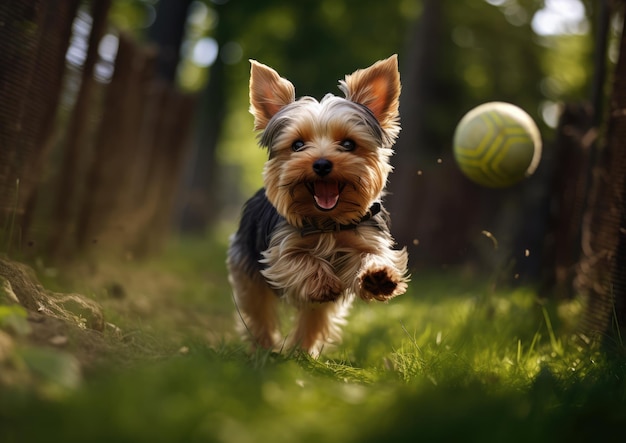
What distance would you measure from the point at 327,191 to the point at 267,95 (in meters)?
0.94

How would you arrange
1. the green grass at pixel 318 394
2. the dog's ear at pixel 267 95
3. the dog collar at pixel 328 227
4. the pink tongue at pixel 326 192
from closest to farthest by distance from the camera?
the green grass at pixel 318 394, the pink tongue at pixel 326 192, the dog collar at pixel 328 227, the dog's ear at pixel 267 95

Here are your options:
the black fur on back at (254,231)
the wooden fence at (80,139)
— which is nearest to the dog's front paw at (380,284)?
the black fur on back at (254,231)

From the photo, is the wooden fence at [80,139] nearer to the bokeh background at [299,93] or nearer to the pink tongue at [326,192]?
the bokeh background at [299,93]

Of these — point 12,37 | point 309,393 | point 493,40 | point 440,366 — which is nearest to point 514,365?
point 440,366

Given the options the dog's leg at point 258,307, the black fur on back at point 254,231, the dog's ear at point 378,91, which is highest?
the dog's ear at point 378,91

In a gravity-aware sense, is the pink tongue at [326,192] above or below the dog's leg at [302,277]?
above

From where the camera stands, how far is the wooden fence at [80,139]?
4734 millimetres

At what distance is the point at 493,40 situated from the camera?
18.0 metres

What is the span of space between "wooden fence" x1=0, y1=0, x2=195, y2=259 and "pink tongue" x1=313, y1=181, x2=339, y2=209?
207cm

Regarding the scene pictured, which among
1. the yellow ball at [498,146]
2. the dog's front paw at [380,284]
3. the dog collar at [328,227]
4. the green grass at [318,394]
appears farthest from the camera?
the yellow ball at [498,146]

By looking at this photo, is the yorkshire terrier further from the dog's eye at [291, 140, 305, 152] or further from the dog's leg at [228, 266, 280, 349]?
the dog's leg at [228, 266, 280, 349]

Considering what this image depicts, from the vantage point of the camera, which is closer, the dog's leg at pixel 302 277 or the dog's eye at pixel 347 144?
the dog's leg at pixel 302 277

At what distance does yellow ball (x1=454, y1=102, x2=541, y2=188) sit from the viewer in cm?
503

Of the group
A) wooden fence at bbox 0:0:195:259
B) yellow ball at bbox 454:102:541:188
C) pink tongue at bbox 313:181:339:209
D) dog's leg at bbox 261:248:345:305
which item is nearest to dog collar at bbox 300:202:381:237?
dog's leg at bbox 261:248:345:305
